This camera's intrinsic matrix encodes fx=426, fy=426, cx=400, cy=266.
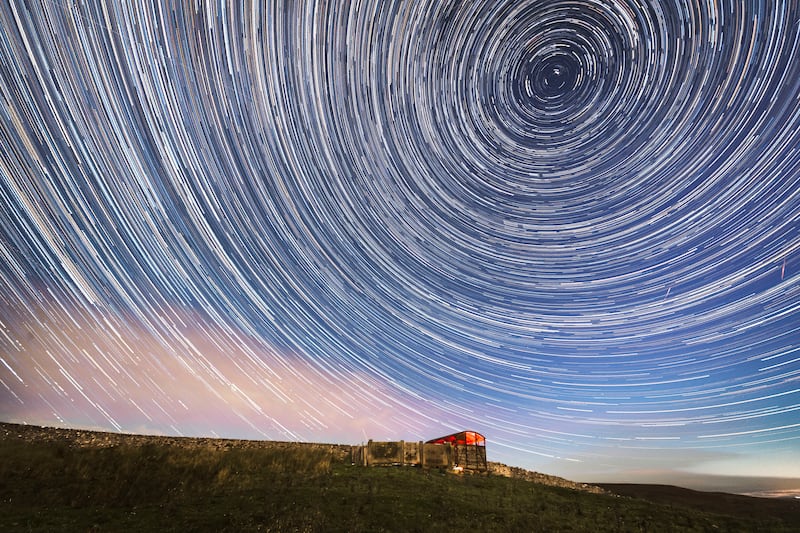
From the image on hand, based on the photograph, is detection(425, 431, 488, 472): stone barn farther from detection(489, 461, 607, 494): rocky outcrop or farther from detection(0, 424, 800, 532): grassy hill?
detection(0, 424, 800, 532): grassy hill

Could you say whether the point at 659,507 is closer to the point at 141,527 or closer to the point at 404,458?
the point at 404,458

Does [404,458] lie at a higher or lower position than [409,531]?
higher

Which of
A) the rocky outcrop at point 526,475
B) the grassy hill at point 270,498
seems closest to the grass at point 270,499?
the grassy hill at point 270,498

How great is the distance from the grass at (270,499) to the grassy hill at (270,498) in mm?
51

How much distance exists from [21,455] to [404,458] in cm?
2044

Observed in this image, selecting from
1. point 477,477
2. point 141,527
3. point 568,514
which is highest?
point 477,477

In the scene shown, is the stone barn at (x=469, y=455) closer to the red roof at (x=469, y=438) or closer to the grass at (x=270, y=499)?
the red roof at (x=469, y=438)

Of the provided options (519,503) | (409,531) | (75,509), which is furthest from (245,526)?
(519,503)

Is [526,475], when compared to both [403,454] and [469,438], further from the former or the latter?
[403,454]

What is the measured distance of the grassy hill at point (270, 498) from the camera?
14609mm

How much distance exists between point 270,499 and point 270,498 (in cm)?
15

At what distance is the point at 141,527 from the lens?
45.1ft

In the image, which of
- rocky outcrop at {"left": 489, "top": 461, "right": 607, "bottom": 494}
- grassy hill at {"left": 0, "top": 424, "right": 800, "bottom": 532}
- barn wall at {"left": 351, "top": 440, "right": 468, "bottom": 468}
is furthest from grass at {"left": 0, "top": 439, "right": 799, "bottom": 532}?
rocky outcrop at {"left": 489, "top": 461, "right": 607, "bottom": 494}

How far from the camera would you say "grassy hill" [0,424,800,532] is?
14.6 metres
